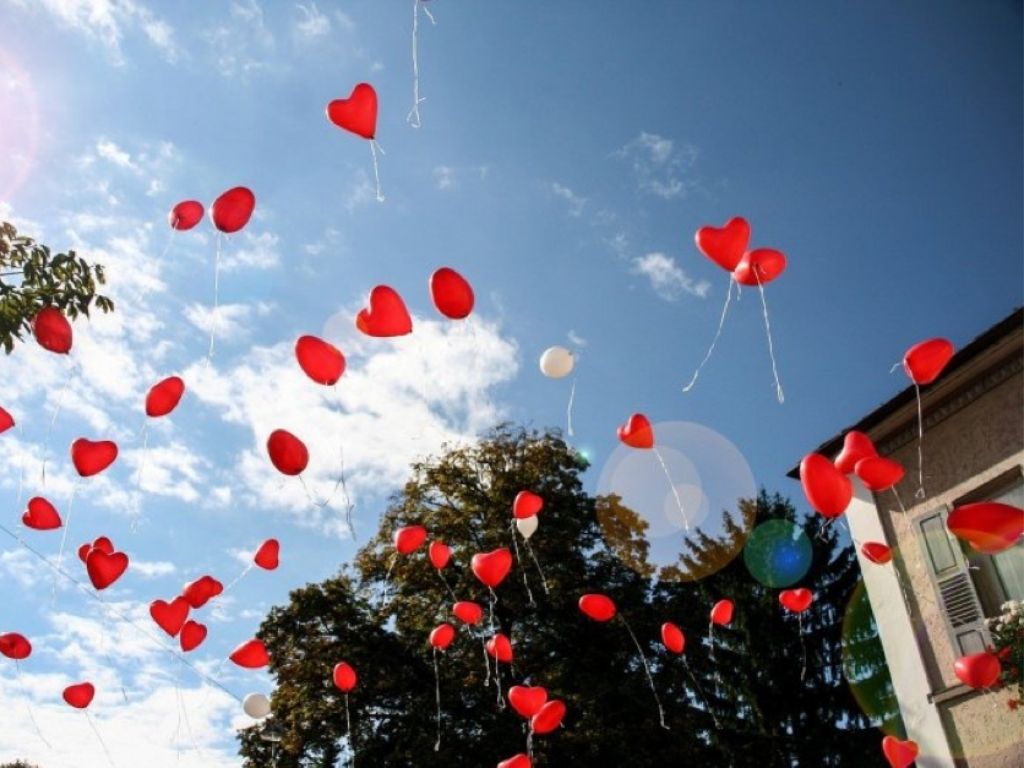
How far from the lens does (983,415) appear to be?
739cm

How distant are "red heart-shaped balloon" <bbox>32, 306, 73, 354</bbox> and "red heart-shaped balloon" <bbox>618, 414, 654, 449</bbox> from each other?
4.10 m

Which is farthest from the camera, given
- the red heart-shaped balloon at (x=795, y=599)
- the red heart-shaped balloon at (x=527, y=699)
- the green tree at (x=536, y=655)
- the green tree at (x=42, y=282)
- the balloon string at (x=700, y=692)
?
the balloon string at (x=700, y=692)

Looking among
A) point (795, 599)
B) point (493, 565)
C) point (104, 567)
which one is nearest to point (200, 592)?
point (104, 567)

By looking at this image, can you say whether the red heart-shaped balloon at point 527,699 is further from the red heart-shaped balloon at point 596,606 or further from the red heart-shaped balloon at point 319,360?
the red heart-shaped balloon at point 319,360

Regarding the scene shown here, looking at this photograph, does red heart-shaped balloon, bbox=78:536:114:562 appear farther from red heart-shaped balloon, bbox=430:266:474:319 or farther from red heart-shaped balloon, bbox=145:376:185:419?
red heart-shaped balloon, bbox=430:266:474:319

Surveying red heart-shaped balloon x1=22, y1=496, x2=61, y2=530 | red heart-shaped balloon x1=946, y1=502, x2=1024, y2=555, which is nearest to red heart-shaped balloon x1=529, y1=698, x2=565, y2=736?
red heart-shaped balloon x1=946, y1=502, x2=1024, y2=555

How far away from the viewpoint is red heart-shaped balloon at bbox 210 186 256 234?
5281 millimetres

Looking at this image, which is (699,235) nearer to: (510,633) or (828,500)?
(828,500)

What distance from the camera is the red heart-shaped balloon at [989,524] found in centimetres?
504

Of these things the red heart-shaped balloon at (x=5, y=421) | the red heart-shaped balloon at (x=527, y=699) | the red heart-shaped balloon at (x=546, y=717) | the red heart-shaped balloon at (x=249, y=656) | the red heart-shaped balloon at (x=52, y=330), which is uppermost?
the red heart-shaped balloon at (x=52, y=330)

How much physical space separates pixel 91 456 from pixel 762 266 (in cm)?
502

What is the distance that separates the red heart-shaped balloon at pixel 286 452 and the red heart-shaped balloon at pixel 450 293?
57.3 inches

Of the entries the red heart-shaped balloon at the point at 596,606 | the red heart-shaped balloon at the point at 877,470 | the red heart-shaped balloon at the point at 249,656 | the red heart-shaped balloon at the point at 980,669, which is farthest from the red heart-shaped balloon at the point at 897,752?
Result: the red heart-shaped balloon at the point at 249,656

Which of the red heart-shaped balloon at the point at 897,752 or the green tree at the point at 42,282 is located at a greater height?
the green tree at the point at 42,282
